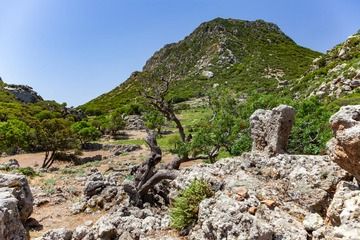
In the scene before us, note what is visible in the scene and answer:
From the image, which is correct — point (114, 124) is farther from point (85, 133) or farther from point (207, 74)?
point (207, 74)

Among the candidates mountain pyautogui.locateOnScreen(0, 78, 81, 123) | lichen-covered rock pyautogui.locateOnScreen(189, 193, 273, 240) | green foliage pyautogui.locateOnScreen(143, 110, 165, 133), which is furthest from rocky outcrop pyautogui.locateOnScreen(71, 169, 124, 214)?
mountain pyautogui.locateOnScreen(0, 78, 81, 123)

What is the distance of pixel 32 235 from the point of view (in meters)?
17.8

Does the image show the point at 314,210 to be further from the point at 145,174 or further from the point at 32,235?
the point at 32,235

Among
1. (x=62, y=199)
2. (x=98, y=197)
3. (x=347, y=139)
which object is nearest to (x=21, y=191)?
(x=98, y=197)

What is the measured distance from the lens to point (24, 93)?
12000 centimetres

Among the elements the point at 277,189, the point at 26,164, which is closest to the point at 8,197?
the point at 277,189

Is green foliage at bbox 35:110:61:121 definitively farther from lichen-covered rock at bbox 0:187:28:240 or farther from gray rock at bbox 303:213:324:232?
gray rock at bbox 303:213:324:232

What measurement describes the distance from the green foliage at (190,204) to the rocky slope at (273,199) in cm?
30

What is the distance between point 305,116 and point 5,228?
17370 millimetres

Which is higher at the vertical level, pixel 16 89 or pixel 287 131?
pixel 16 89

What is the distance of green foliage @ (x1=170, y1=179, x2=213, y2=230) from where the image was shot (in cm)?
1250

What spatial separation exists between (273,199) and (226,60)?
12846cm

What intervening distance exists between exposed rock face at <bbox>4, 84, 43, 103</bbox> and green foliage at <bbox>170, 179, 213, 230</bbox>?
112778 mm

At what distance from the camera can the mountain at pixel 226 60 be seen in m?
117
